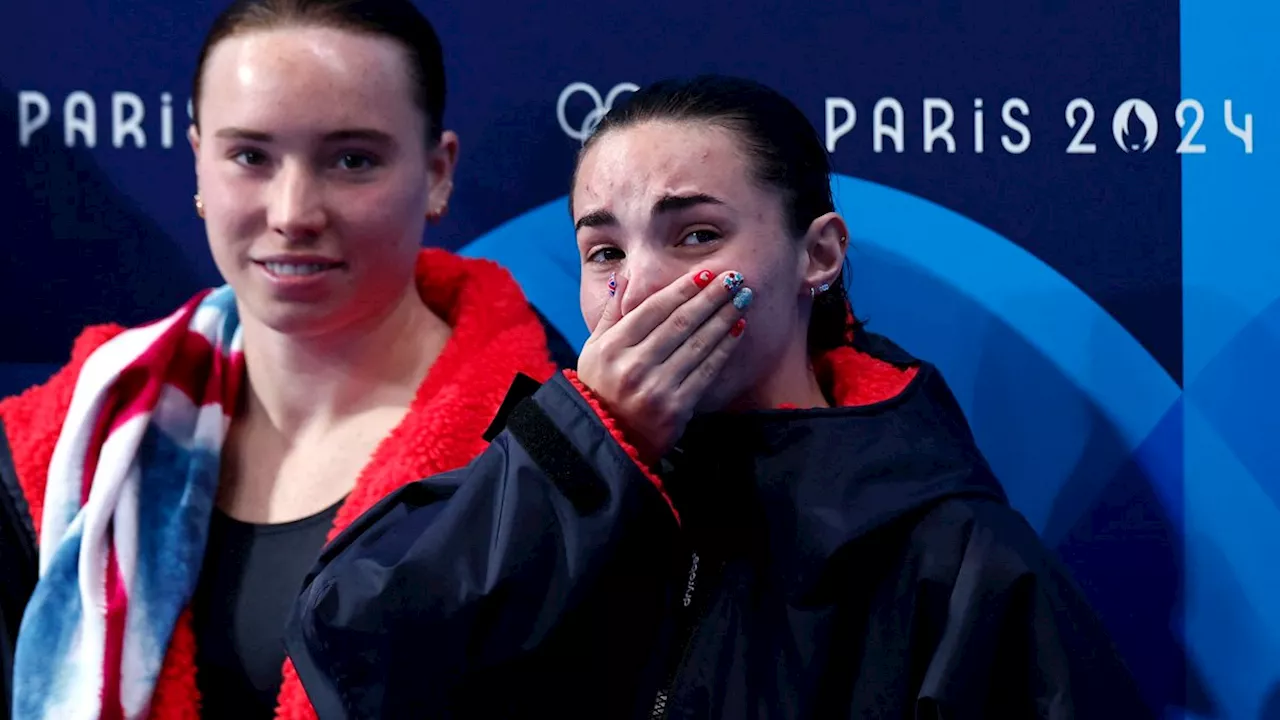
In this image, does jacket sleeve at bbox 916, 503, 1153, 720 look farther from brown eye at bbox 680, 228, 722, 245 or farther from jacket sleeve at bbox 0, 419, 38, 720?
jacket sleeve at bbox 0, 419, 38, 720

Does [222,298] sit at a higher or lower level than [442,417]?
higher

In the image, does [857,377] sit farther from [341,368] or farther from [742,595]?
[341,368]

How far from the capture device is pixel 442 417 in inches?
54.4

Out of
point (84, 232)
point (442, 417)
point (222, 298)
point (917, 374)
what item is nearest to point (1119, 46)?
point (917, 374)

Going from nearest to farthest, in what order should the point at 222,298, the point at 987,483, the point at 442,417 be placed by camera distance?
the point at 987,483 < the point at 442,417 < the point at 222,298

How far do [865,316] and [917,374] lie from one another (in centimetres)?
47

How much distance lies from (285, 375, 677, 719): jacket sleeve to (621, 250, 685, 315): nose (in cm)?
8

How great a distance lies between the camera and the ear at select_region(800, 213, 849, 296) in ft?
3.83

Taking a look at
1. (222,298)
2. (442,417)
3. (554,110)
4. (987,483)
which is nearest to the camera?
(987,483)

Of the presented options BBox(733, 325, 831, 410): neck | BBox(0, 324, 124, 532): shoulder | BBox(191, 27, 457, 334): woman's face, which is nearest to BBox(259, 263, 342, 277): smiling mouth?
BBox(191, 27, 457, 334): woman's face

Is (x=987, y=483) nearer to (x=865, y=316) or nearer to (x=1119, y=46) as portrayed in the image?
(x=865, y=316)

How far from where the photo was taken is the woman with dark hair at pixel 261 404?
54.0 inches

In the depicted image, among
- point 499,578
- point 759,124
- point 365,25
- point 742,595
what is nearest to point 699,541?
point 742,595

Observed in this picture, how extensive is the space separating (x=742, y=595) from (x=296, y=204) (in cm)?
59
